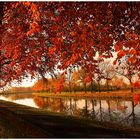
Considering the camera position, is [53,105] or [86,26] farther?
[53,105]

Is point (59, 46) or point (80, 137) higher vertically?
point (59, 46)

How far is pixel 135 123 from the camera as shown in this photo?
22.3 meters

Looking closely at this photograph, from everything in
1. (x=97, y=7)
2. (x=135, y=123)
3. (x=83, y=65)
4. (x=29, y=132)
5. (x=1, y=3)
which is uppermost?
(x=1, y=3)

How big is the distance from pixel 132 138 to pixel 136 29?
4982 mm

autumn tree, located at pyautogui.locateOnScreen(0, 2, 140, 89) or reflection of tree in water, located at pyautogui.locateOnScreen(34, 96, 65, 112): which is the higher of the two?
autumn tree, located at pyautogui.locateOnScreen(0, 2, 140, 89)

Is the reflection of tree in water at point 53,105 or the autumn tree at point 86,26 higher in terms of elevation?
the autumn tree at point 86,26

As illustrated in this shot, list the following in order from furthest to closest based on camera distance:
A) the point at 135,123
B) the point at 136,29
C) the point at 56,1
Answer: the point at 135,123 → the point at 136,29 → the point at 56,1

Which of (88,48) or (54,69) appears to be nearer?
(88,48)

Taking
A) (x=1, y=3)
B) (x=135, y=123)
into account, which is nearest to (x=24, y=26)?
(x=1, y=3)

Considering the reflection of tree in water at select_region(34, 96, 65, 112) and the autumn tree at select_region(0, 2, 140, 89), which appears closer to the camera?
the autumn tree at select_region(0, 2, 140, 89)

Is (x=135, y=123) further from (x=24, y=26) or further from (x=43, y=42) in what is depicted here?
(x=24, y=26)

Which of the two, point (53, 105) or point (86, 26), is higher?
point (86, 26)

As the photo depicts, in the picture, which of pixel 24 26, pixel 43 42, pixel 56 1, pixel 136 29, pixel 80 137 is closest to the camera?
pixel 56 1

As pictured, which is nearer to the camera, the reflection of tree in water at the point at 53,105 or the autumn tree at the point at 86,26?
the autumn tree at the point at 86,26
